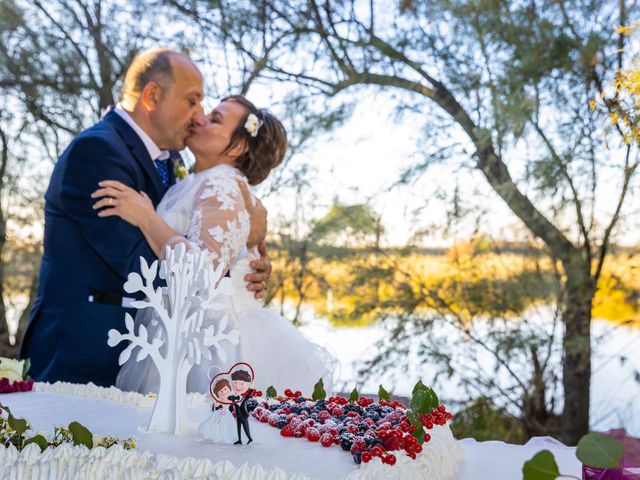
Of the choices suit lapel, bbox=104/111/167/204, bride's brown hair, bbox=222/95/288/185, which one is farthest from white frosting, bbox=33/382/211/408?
bride's brown hair, bbox=222/95/288/185

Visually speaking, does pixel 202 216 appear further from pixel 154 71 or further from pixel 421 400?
pixel 421 400

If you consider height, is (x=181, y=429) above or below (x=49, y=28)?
below

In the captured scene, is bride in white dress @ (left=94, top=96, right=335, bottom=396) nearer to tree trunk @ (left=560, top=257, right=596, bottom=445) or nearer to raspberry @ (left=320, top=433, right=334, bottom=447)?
raspberry @ (left=320, top=433, right=334, bottom=447)

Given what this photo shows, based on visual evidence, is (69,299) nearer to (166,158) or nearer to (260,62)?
(166,158)

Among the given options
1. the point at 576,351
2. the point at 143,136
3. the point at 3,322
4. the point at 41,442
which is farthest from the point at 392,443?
the point at 3,322

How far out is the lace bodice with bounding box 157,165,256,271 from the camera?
8.35 ft

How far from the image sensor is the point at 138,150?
9.78ft

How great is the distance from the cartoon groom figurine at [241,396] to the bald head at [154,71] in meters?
1.82

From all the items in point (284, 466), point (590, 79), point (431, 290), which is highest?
point (590, 79)

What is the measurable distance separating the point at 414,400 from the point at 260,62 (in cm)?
299

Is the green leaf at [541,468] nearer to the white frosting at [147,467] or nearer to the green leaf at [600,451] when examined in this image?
the green leaf at [600,451]

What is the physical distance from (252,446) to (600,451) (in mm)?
724

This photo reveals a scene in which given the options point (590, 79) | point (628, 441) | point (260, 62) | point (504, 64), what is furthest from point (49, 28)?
point (628, 441)

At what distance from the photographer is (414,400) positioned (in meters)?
1.78
